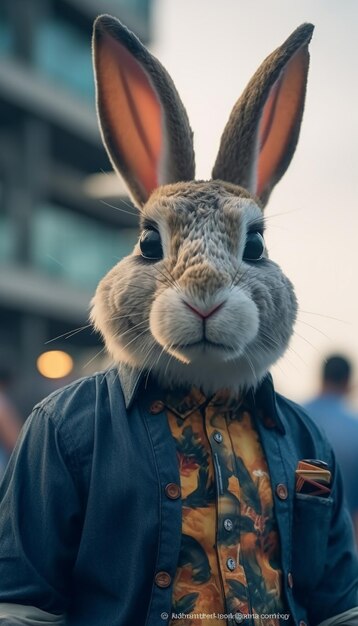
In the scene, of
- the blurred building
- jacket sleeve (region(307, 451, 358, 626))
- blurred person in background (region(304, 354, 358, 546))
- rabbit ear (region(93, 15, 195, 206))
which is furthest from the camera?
the blurred building

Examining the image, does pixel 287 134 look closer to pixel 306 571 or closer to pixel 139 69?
pixel 139 69

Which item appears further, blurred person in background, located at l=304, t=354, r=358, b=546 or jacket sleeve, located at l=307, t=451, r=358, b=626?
blurred person in background, located at l=304, t=354, r=358, b=546

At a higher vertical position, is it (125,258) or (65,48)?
(65,48)

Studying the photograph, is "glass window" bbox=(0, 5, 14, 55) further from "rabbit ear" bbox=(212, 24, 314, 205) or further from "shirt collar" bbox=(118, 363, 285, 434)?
"shirt collar" bbox=(118, 363, 285, 434)

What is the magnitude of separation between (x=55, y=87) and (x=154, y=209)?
1803 cm

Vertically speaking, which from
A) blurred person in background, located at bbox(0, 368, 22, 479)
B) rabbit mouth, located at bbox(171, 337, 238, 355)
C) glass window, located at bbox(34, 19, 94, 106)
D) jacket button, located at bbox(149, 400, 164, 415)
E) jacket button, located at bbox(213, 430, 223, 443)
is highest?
glass window, located at bbox(34, 19, 94, 106)

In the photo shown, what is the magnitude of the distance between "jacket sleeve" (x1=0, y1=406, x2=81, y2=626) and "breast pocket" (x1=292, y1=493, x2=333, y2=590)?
54cm

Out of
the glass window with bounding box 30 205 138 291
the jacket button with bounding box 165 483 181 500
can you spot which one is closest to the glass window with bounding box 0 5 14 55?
the glass window with bounding box 30 205 138 291

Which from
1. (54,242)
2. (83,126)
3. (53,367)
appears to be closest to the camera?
(53,367)

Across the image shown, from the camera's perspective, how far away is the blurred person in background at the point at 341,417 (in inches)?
211

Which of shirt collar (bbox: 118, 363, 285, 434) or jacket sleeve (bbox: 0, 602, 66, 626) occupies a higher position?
shirt collar (bbox: 118, 363, 285, 434)

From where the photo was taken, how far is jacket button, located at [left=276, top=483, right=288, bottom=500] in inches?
95.2

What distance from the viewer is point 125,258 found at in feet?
8.32

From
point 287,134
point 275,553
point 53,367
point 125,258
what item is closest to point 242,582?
point 275,553
